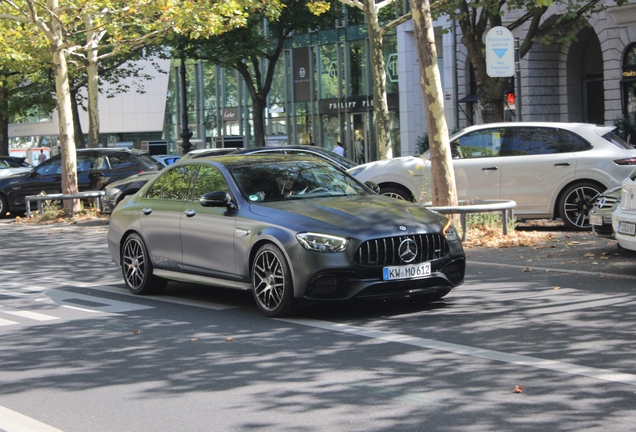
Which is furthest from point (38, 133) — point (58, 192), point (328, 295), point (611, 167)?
point (328, 295)

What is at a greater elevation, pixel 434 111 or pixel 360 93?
pixel 360 93

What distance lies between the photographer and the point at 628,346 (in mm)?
7586

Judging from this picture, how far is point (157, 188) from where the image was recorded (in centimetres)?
1153

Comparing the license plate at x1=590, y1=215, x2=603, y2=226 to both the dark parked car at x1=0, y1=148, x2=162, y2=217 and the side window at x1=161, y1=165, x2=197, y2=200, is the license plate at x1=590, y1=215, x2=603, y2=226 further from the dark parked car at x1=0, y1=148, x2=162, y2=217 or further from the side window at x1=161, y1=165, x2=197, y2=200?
the dark parked car at x1=0, y1=148, x2=162, y2=217

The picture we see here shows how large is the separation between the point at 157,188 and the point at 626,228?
5.17 m

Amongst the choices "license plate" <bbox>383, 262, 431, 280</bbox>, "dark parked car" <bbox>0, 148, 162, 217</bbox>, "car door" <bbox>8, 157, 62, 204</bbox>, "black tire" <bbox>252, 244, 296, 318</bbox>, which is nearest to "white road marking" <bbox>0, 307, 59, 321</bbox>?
"black tire" <bbox>252, 244, 296, 318</bbox>

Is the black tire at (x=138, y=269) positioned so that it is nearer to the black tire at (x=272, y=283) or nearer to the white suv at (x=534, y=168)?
the black tire at (x=272, y=283)

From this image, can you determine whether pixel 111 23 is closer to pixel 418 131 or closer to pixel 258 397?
pixel 418 131

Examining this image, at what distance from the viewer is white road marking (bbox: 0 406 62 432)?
5845 millimetres

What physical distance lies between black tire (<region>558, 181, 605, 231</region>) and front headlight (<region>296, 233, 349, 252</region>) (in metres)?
8.54

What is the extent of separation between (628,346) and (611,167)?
9.15 metres

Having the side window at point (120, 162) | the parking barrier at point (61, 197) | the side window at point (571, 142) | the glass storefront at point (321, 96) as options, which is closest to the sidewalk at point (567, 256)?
the side window at point (571, 142)

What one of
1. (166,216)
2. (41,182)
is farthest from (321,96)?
(166,216)

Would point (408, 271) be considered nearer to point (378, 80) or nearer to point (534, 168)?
point (534, 168)
